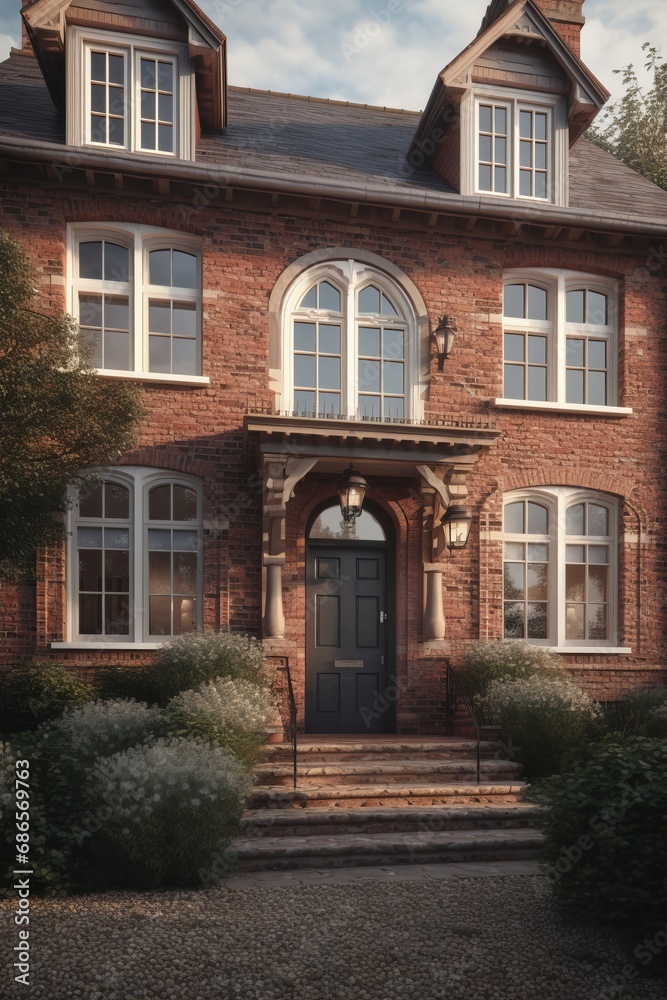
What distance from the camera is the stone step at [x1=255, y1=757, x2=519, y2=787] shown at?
879 centimetres

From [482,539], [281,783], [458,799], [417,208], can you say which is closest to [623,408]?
[482,539]

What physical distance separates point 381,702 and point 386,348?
4.83 meters

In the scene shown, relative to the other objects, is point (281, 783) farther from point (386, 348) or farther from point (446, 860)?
point (386, 348)

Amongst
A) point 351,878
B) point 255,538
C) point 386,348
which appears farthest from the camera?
point 386,348

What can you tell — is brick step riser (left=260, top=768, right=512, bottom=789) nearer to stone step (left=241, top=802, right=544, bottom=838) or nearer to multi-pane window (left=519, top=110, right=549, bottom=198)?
stone step (left=241, top=802, right=544, bottom=838)

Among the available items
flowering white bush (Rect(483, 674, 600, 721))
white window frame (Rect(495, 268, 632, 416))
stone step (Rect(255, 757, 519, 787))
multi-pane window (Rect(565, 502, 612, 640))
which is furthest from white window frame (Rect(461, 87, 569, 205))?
stone step (Rect(255, 757, 519, 787))

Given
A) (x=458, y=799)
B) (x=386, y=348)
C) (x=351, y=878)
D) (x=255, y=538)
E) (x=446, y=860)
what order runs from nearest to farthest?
(x=351, y=878)
(x=446, y=860)
(x=458, y=799)
(x=255, y=538)
(x=386, y=348)

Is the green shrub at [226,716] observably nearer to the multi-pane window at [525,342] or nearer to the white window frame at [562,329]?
the white window frame at [562,329]

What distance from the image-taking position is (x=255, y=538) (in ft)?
37.1

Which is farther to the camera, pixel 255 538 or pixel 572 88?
pixel 572 88

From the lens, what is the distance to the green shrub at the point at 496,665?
10.9 metres

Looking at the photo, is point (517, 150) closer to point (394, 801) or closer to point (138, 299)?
point (138, 299)

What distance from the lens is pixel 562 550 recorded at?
1238 cm

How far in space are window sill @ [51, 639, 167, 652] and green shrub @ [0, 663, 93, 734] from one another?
34 centimetres
